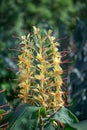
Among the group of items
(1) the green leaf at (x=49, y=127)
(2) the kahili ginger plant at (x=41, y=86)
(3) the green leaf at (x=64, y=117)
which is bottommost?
(1) the green leaf at (x=49, y=127)

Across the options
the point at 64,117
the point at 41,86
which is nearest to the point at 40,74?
the point at 41,86

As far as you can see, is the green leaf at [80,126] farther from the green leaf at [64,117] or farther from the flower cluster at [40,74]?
the flower cluster at [40,74]

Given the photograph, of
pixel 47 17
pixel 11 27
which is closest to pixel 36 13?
pixel 47 17

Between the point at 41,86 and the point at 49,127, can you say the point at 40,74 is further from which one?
the point at 49,127

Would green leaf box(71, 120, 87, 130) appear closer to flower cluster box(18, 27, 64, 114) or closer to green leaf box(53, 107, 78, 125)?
green leaf box(53, 107, 78, 125)

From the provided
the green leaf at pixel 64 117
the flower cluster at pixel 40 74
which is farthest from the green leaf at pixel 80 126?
the flower cluster at pixel 40 74

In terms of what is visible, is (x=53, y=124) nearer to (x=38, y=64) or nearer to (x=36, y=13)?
(x=38, y=64)
